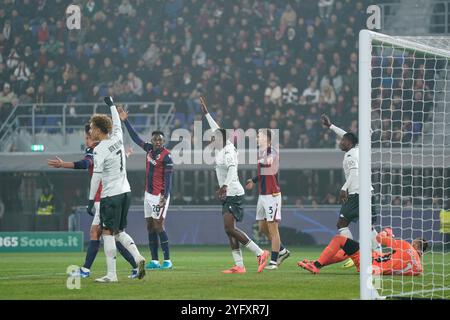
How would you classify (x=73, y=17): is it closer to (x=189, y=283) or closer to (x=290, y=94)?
(x=290, y=94)

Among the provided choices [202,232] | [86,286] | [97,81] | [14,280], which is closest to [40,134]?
[97,81]

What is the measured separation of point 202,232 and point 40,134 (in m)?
5.41

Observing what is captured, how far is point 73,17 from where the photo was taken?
2956 centimetres

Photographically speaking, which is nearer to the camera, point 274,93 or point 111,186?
point 111,186

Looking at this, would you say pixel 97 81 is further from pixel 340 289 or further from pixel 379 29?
pixel 340 289

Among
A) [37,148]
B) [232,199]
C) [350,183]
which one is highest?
[37,148]

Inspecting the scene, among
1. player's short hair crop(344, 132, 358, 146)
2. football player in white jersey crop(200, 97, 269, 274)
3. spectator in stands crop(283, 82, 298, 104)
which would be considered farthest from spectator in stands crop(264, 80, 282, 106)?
player's short hair crop(344, 132, 358, 146)

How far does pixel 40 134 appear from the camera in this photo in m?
25.7

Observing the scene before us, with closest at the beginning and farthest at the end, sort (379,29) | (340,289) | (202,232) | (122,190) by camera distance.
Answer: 1. (340,289)
2. (122,190)
3. (202,232)
4. (379,29)

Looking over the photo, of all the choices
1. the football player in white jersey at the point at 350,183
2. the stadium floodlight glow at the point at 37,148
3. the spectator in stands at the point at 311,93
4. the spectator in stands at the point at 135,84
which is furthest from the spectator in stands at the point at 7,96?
the football player in white jersey at the point at 350,183

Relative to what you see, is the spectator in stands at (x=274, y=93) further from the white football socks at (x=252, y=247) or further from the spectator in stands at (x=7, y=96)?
the white football socks at (x=252, y=247)

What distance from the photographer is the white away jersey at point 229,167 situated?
1433 cm

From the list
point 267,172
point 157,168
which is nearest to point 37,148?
point 157,168

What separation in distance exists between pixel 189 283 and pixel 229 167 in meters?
2.48
